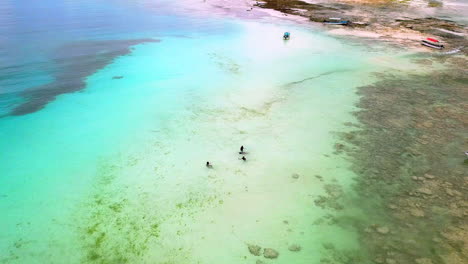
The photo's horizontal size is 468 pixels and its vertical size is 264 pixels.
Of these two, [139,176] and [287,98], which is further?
[287,98]

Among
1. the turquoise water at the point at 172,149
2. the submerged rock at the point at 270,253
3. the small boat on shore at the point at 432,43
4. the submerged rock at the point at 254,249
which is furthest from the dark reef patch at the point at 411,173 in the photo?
the small boat on shore at the point at 432,43

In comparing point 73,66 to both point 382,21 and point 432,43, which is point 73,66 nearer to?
point 432,43

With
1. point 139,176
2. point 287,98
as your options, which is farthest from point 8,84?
point 287,98

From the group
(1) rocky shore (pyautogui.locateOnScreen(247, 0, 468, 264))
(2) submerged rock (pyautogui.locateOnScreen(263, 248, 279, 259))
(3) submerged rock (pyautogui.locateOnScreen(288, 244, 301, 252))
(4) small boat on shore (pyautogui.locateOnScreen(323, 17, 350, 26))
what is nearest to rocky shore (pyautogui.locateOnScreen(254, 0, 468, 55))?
(4) small boat on shore (pyautogui.locateOnScreen(323, 17, 350, 26))

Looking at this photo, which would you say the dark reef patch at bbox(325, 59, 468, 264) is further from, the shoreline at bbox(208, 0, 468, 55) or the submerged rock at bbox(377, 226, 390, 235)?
the shoreline at bbox(208, 0, 468, 55)

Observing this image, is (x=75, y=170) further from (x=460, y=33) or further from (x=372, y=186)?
(x=460, y=33)

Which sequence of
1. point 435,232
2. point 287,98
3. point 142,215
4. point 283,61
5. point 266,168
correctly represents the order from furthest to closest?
point 283,61 → point 287,98 → point 266,168 → point 142,215 → point 435,232

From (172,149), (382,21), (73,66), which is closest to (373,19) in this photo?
(382,21)

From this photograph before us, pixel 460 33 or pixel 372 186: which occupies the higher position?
pixel 460 33
